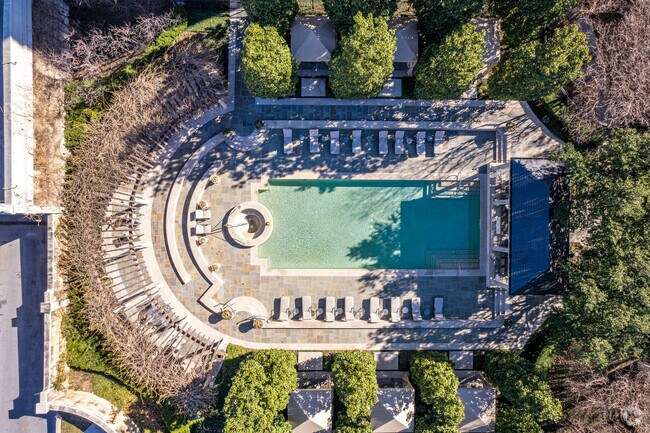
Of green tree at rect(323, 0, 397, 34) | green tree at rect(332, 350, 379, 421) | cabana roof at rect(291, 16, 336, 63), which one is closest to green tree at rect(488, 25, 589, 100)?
green tree at rect(323, 0, 397, 34)

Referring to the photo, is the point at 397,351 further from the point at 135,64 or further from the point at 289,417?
the point at 135,64

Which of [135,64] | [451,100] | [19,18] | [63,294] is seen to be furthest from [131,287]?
[451,100]

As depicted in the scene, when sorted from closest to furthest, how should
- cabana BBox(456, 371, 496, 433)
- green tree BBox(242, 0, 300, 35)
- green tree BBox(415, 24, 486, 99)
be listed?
green tree BBox(415, 24, 486, 99), green tree BBox(242, 0, 300, 35), cabana BBox(456, 371, 496, 433)

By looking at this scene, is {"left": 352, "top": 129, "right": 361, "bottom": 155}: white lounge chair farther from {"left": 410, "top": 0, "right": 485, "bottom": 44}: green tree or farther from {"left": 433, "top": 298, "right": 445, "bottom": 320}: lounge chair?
{"left": 433, "top": 298, "right": 445, "bottom": 320}: lounge chair

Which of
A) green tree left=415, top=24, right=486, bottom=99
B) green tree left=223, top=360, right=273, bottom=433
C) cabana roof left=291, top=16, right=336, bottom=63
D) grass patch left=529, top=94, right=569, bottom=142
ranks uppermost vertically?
cabana roof left=291, top=16, right=336, bottom=63

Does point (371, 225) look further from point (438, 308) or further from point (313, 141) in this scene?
point (438, 308)

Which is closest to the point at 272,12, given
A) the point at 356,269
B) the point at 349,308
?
the point at 356,269

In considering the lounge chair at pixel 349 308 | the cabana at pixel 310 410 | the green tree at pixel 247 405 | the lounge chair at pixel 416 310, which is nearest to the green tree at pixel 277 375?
the green tree at pixel 247 405

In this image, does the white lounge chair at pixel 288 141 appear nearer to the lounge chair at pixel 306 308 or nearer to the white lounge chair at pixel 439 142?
the white lounge chair at pixel 439 142
